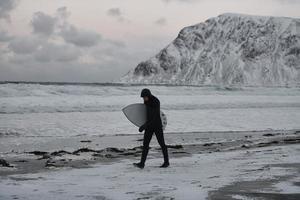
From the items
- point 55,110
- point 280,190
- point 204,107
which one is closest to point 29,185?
point 280,190

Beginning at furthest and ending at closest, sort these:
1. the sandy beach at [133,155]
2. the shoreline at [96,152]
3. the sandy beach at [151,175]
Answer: the shoreline at [96,152]
the sandy beach at [133,155]
the sandy beach at [151,175]

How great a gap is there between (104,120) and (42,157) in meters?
12.2

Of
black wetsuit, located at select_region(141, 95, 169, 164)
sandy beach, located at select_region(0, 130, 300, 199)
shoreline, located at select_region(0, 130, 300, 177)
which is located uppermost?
black wetsuit, located at select_region(141, 95, 169, 164)

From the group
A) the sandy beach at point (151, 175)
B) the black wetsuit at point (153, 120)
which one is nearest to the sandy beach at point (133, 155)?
the sandy beach at point (151, 175)

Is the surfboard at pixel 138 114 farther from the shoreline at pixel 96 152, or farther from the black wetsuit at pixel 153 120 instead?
the shoreline at pixel 96 152

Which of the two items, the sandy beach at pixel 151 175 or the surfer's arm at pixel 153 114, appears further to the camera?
the surfer's arm at pixel 153 114

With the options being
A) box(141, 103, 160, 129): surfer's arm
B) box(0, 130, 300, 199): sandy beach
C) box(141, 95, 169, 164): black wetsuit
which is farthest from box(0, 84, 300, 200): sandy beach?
box(141, 103, 160, 129): surfer's arm

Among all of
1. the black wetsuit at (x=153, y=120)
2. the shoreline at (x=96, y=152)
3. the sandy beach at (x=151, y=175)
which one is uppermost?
the black wetsuit at (x=153, y=120)

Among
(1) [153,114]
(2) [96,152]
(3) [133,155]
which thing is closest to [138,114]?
(1) [153,114]

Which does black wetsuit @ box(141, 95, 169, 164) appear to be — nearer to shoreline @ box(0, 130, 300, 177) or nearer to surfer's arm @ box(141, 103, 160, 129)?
surfer's arm @ box(141, 103, 160, 129)

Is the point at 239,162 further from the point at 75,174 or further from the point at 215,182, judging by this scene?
the point at 75,174

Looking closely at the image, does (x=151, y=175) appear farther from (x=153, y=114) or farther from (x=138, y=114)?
(x=138, y=114)

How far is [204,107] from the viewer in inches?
1353

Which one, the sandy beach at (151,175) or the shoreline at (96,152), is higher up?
the sandy beach at (151,175)
